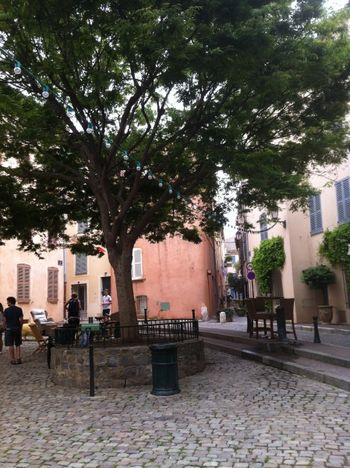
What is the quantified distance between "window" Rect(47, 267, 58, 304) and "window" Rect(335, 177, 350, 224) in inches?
669

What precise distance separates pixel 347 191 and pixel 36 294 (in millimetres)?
17357

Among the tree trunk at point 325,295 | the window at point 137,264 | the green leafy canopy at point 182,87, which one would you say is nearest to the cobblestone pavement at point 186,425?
the green leafy canopy at point 182,87

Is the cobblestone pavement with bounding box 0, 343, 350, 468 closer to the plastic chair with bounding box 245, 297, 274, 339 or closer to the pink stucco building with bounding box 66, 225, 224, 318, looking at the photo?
the plastic chair with bounding box 245, 297, 274, 339

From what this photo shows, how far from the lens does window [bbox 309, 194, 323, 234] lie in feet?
64.5

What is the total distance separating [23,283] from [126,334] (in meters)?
16.6

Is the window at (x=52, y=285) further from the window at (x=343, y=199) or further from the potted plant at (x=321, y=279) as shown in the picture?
the window at (x=343, y=199)

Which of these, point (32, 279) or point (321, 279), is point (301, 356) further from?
point (32, 279)

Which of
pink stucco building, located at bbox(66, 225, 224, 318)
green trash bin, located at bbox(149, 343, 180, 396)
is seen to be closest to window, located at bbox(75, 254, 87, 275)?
pink stucco building, located at bbox(66, 225, 224, 318)

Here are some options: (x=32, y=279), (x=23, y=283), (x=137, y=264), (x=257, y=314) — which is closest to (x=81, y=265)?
(x=137, y=264)

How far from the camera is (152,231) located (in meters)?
15.9

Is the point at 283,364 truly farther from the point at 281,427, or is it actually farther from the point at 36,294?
the point at 36,294

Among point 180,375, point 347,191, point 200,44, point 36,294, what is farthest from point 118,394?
point 36,294

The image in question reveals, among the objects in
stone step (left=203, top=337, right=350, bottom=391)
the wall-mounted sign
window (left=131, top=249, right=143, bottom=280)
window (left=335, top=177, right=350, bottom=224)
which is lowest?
stone step (left=203, top=337, right=350, bottom=391)

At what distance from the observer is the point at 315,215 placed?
65.6 ft
